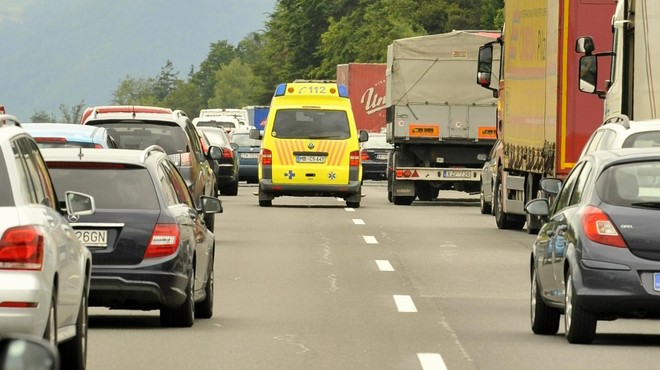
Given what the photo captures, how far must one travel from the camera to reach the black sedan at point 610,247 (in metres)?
11.2

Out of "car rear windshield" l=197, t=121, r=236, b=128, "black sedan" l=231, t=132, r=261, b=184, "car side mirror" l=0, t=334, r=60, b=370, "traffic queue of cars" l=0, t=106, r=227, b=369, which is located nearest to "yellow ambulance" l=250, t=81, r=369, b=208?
"traffic queue of cars" l=0, t=106, r=227, b=369

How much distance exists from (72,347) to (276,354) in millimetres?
2115

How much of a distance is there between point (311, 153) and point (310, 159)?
12 cm

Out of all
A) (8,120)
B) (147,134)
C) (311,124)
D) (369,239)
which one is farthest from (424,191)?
(8,120)

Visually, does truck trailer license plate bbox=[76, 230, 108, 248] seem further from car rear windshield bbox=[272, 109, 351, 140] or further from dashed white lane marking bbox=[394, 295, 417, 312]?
car rear windshield bbox=[272, 109, 351, 140]

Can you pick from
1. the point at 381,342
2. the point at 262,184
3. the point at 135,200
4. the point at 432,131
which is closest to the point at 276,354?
the point at 381,342

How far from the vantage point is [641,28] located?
18703 millimetres

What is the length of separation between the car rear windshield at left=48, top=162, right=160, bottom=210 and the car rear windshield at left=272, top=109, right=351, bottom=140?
71.4 feet

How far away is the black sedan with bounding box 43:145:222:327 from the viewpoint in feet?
40.4

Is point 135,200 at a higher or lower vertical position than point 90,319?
higher

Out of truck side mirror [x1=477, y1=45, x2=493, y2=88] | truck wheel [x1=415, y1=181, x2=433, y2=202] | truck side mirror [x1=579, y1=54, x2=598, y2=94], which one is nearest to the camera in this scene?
truck side mirror [x1=579, y1=54, x2=598, y2=94]

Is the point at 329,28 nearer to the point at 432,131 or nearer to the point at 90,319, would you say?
the point at 432,131

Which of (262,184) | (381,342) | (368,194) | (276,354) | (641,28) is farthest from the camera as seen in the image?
(368,194)

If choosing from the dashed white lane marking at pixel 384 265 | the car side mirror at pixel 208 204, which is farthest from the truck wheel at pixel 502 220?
the car side mirror at pixel 208 204
